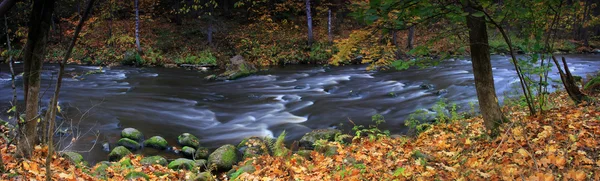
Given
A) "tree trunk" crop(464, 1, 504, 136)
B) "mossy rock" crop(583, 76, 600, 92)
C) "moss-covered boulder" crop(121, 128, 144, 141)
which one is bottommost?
"moss-covered boulder" crop(121, 128, 144, 141)

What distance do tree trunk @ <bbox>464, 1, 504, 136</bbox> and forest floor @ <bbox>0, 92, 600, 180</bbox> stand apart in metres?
0.25

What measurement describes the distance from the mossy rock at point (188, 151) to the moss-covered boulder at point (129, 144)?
3.49 feet

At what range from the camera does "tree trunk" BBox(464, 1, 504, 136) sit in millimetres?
5039

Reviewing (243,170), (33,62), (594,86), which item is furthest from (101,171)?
(594,86)

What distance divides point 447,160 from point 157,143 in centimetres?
628

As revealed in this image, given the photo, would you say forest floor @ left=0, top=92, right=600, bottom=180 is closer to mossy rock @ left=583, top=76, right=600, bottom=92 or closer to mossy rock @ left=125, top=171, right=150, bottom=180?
mossy rock @ left=125, top=171, right=150, bottom=180

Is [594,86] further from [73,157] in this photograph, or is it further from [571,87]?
[73,157]

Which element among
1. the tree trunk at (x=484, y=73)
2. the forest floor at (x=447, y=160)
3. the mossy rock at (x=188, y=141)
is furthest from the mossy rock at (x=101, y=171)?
the tree trunk at (x=484, y=73)

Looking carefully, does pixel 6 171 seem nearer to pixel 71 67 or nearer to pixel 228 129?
pixel 228 129

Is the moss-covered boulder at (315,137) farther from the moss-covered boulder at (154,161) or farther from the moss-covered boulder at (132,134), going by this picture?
the moss-covered boulder at (132,134)

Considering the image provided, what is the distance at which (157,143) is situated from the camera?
8680mm

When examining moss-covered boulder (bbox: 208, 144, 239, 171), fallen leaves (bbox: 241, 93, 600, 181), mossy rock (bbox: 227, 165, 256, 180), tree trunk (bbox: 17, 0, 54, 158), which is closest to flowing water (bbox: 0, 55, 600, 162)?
moss-covered boulder (bbox: 208, 144, 239, 171)

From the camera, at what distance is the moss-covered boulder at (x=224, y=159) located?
7503mm

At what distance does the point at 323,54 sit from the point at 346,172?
1859cm
